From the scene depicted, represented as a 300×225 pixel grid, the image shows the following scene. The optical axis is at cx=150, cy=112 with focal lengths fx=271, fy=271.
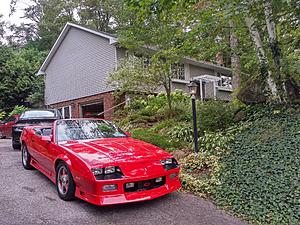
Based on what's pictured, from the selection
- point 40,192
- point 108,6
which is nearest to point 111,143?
point 40,192

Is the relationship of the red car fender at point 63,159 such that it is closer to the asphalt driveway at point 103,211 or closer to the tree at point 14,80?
the asphalt driveway at point 103,211

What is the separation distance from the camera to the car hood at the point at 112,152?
12.7 feet

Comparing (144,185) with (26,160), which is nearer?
(144,185)

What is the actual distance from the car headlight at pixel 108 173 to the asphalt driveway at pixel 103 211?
1.75 ft

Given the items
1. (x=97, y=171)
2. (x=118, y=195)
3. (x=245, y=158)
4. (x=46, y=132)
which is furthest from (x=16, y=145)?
(x=245, y=158)

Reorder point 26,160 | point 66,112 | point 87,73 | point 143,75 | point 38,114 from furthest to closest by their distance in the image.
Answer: point 66,112 → point 87,73 → point 143,75 → point 38,114 → point 26,160

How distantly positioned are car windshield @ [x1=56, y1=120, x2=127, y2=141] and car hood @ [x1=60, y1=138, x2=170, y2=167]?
0.32 metres

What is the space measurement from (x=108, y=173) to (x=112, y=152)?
472mm

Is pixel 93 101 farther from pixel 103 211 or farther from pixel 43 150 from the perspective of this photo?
pixel 103 211

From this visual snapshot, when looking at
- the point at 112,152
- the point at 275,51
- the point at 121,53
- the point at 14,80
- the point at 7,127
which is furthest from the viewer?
the point at 14,80

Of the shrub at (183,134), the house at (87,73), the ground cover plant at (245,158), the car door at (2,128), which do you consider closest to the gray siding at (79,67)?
the house at (87,73)

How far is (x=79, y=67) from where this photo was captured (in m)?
17.0

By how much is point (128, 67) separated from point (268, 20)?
592 centimetres

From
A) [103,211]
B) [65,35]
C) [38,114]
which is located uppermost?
[65,35]
